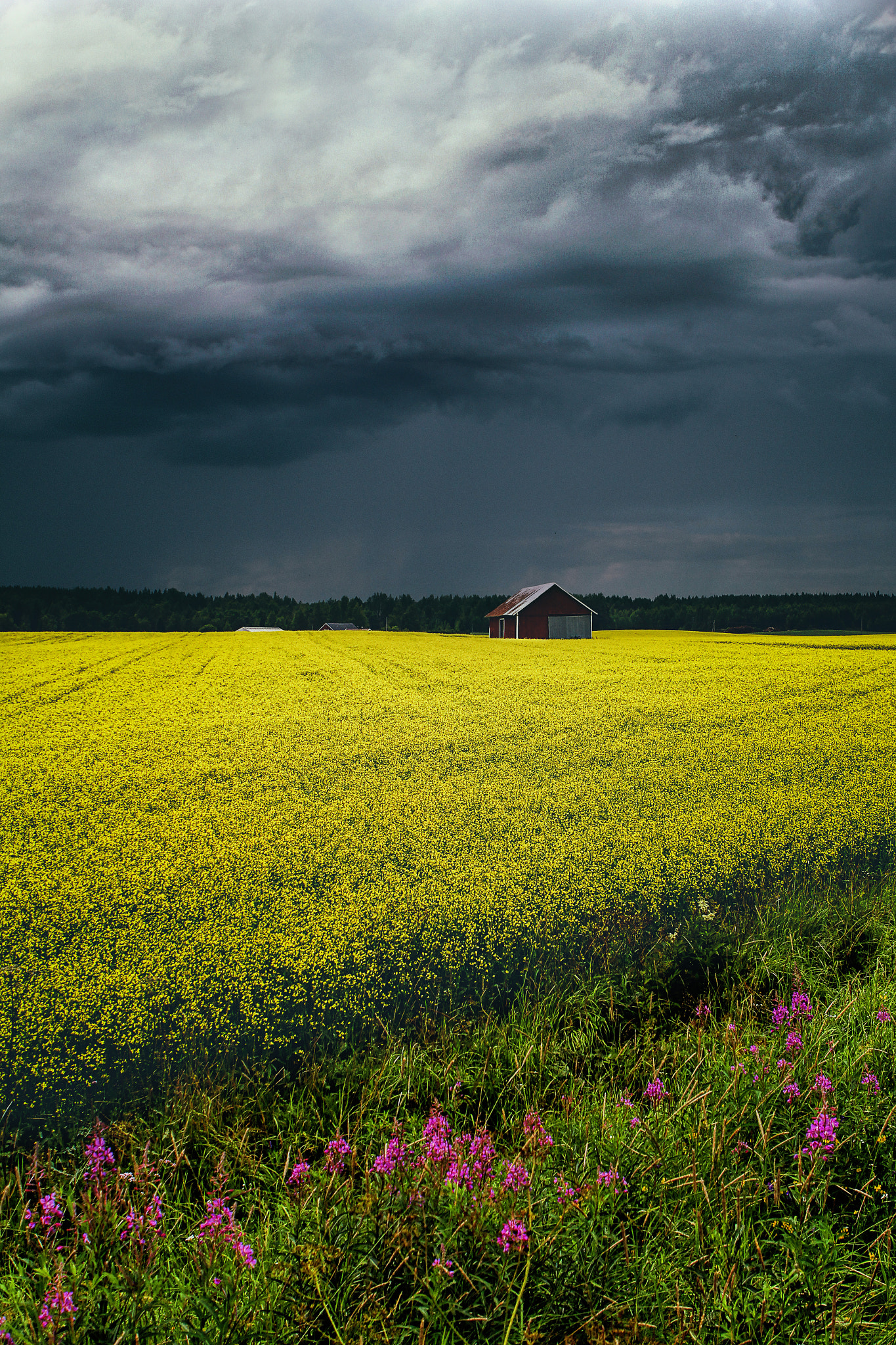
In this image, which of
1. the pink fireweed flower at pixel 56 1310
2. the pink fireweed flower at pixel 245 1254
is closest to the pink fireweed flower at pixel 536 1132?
the pink fireweed flower at pixel 245 1254

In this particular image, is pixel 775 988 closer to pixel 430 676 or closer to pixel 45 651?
pixel 430 676

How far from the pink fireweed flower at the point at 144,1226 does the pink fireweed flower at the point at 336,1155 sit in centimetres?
51

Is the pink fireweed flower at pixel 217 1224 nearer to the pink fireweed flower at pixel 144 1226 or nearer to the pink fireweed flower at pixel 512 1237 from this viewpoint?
the pink fireweed flower at pixel 144 1226

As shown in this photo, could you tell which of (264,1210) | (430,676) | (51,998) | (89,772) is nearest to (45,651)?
Result: (430,676)

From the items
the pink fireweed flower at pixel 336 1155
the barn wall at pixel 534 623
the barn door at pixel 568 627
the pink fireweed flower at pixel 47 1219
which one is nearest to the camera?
the pink fireweed flower at pixel 47 1219

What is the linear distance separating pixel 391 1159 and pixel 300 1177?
1.08 ft

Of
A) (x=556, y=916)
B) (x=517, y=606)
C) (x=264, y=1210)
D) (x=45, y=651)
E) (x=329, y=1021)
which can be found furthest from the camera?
(x=517, y=606)

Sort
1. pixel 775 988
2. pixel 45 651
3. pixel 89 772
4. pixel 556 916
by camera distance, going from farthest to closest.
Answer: pixel 45 651 < pixel 89 772 < pixel 556 916 < pixel 775 988

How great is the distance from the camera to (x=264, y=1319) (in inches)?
62.5

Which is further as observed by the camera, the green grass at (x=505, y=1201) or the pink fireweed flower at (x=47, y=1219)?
the pink fireweed flower at (x=47, y=1219)

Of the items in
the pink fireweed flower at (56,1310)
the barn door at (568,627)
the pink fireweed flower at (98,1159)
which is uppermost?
the barn door at (568,627)

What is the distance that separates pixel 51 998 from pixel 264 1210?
1909mm

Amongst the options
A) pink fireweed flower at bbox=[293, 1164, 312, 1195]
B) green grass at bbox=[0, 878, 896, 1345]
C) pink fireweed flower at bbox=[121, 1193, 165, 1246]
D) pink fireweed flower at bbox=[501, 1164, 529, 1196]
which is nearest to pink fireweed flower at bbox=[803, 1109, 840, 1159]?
green grass at bbox=[0, 878, 896, 1345]

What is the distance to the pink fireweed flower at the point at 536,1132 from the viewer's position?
210cm
